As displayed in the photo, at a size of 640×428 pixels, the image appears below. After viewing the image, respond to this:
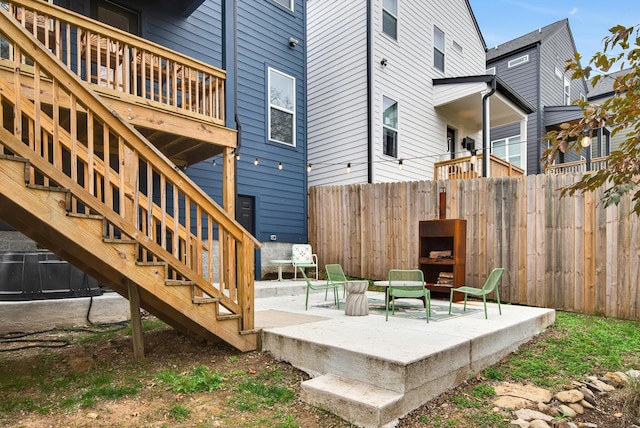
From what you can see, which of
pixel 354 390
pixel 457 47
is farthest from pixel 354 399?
pixel 457 47

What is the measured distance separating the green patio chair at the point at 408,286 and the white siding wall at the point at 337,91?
5126 mm

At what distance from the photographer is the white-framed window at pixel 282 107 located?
9.30 m

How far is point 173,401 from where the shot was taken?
10.4 ft

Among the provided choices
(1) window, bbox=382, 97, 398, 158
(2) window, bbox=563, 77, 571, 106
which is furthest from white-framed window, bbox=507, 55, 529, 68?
(1) window, bbox=382, 97, 398, 158

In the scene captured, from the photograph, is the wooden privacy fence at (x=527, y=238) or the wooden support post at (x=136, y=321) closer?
the wooden support post at (x=136, y=321)

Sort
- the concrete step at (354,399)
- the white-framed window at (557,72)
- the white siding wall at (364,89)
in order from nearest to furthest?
the concrete step at (354,399) < the white siding wall at (364,89) < the white-framed window at (557,72)

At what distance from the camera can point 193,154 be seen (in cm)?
707

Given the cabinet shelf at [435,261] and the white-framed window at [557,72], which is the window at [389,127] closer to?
the cabinet shelf at [435,261]

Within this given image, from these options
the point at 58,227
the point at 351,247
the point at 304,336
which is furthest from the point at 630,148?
the point at 351,247

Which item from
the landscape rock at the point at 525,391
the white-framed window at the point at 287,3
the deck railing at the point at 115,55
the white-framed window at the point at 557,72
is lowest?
the landscape rock at the point at 525,391

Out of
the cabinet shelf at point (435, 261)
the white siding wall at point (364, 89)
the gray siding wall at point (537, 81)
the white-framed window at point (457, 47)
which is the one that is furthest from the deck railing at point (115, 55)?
the gray siding wall at point (537, 81)

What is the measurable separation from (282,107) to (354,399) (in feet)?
25.4

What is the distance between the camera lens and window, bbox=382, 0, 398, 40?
1038 centimetres

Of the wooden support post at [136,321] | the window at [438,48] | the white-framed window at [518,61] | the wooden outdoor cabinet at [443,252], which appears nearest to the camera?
the wooden support post at [136,321]
